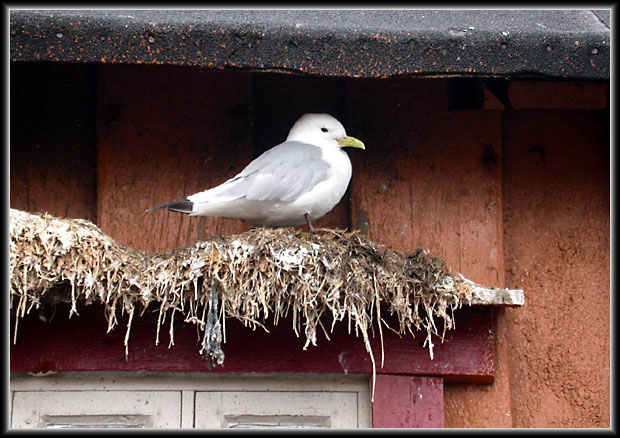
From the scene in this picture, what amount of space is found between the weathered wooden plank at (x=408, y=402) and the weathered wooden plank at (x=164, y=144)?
939mm

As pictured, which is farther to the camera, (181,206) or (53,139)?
(53,139)

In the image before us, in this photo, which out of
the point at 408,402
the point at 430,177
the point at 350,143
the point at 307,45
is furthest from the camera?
the point at 430,177

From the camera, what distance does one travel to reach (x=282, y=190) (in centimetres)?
373

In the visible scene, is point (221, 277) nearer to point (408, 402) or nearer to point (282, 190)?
point (282, 190)

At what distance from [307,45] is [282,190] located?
583 millimetres

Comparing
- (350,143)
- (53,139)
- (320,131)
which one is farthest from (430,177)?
(53,139)

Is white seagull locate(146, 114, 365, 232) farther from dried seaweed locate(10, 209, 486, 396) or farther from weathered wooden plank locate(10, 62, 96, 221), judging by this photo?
weathered wooden plank locate(10, 62, 96, 221)

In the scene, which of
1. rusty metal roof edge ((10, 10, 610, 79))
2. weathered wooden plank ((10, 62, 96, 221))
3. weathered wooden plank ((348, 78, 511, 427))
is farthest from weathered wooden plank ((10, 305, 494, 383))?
rusty metal roof edge ((10, 10, 610, 79))

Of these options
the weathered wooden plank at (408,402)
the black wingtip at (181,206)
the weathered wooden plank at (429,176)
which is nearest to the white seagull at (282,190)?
the black wingtip at (181,206)

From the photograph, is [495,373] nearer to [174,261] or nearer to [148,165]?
[174,261]

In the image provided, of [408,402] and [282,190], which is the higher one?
[282,190]

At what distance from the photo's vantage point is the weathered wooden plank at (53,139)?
4.13 m

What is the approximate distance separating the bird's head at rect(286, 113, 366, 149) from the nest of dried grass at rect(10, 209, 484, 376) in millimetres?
622

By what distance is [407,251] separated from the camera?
399 centimetres
